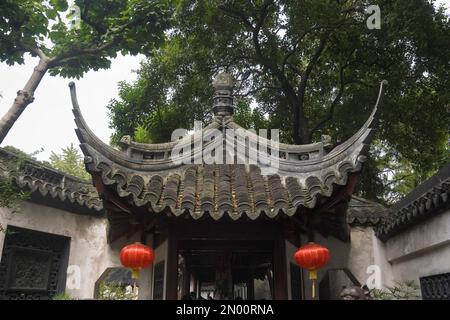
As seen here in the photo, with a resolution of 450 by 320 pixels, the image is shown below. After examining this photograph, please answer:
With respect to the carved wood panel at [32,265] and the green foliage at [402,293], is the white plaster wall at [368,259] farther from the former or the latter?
the carved wood panel at [32,265]

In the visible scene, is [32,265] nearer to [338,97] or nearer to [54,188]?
[54,188]

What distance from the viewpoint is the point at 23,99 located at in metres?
5.11

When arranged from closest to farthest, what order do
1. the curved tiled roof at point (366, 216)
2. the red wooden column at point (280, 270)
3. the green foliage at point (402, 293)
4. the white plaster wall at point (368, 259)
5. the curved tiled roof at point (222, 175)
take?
the curved tiled roof at point (222, 175) < the green foliage at point (402, 293) < the red wooden column at point (280, 270) < the white plaster wall at point (368, 259) < the curved tiled roof at point (366, 216)

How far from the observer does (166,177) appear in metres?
5.33

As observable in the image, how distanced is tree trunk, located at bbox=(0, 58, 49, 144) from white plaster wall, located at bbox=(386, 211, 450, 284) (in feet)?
15.9

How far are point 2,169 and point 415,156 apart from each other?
10.3 metres

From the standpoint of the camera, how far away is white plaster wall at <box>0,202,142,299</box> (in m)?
6.19

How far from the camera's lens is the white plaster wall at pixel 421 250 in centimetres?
481

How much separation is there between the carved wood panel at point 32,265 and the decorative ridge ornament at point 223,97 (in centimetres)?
290

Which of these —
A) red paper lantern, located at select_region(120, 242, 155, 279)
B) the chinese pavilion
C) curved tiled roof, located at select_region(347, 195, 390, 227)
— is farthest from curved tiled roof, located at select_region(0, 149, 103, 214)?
curved tiled roof, located at select_region(347, 195, 390, 227)

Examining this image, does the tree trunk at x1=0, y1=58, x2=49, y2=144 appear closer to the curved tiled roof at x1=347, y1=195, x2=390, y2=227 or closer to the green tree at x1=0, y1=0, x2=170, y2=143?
the green tree at x1=0, y1=0, x2=170, y2=143

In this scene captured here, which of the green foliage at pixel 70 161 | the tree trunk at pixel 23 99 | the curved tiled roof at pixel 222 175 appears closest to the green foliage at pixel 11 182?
the tree trunk at pixel 23 99

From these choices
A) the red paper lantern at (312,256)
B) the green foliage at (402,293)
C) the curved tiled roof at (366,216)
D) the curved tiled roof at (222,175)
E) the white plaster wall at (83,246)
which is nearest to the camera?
the curved tiled roof at (222,175)
